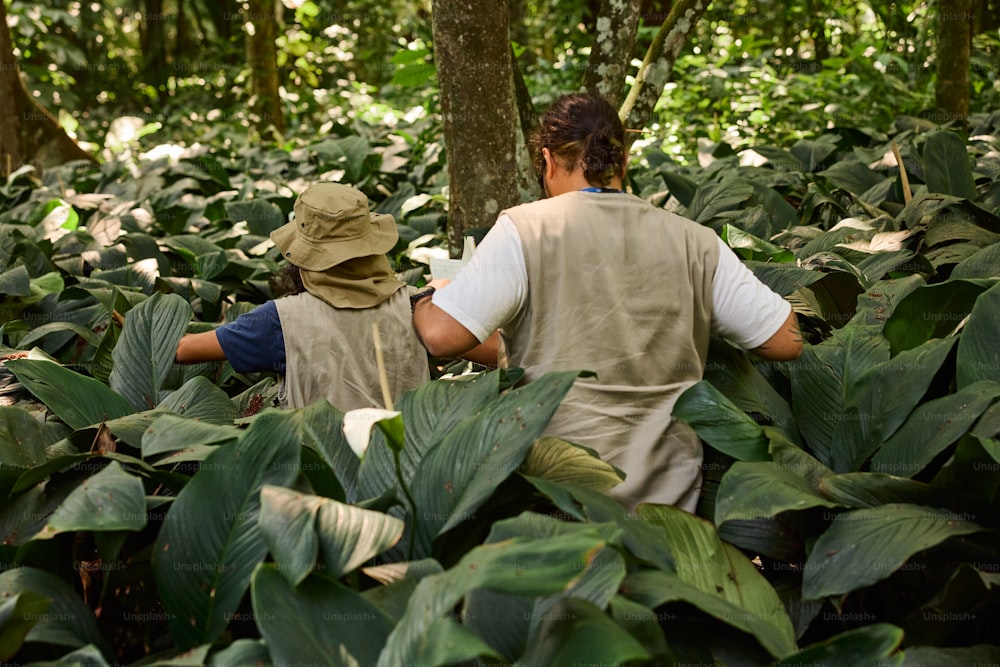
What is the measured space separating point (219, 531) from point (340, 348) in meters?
0.81

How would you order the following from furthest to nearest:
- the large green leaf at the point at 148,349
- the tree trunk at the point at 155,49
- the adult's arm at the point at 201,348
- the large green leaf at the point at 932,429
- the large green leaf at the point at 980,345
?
the tree trunk at the point at 155,49 < the large green leaf at the point at 148,349 < the adult's arm at the point at 201,348 < the large green leaf at the point at 980,345 < the large green leaf at the point at 932,429

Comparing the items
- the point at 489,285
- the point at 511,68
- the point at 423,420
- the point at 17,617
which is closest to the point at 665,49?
the point at 511,68

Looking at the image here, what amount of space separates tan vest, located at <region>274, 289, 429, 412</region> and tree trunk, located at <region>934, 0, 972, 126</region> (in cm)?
494

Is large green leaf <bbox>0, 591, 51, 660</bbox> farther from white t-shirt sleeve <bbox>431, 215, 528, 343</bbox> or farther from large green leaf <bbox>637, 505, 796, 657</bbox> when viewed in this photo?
large green leaf <bbox>637, 505, 796, 657</bbox>

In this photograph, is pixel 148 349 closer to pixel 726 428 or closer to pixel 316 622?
pixel 316 622

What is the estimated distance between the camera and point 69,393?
2.61 m

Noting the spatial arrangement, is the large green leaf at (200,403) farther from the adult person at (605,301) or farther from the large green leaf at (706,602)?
the large green leaf at (706,602)

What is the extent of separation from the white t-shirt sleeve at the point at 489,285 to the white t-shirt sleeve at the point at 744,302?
48cm

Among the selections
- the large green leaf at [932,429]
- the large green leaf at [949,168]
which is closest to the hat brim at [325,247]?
the large green leaf at [932,429]

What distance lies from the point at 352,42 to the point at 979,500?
43.5 ft

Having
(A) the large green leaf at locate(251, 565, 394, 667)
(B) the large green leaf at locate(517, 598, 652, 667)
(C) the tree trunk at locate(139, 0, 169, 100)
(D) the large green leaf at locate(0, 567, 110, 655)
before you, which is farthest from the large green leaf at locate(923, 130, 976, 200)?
(C) the tree trunk at locate(139, 0, 169, 100)

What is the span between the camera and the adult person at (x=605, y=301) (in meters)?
2.31

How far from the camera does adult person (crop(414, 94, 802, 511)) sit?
2.31 m

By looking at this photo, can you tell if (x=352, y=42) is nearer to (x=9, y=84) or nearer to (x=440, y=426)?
(x=9, y=84)
